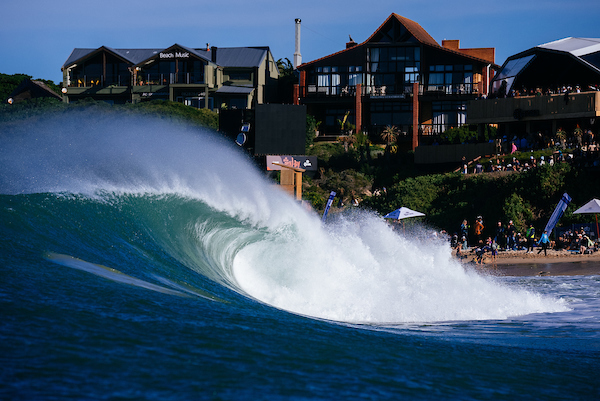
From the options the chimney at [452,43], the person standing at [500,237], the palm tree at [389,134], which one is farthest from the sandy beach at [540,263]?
the chimney at [452,43]

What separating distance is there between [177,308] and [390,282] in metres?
7.84

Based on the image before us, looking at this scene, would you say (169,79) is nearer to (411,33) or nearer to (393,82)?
(393,82)

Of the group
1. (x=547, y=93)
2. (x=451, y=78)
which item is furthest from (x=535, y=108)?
(x=451, y=78)

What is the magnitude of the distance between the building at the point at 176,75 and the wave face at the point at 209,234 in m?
43.5

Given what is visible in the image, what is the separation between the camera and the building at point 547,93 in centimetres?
3709

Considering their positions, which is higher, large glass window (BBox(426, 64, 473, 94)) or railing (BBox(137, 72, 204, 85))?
railing (BBox(137, 72, 204, 85))

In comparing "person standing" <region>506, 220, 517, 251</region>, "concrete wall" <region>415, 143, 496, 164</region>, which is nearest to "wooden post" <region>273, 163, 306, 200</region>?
"concrete wall" <region>415, 143, 496, 164</region>

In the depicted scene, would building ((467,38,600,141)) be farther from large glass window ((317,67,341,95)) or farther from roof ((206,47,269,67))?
roof ((206,47,269,67))

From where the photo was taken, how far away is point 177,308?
9.12 metres

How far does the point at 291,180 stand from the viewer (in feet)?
134

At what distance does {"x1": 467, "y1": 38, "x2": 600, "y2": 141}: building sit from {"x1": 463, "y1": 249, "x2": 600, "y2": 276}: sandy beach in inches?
462

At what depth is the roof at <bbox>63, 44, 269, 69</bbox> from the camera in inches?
2808

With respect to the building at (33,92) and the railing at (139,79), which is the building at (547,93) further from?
the building at (33,92)

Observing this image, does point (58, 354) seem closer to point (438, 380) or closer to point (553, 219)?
point (438, 380)
